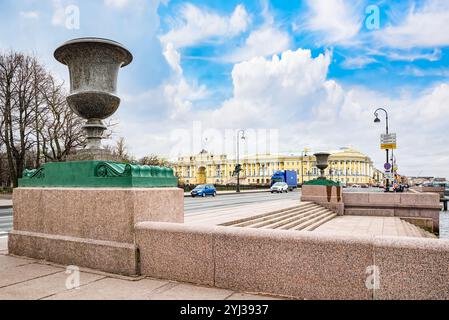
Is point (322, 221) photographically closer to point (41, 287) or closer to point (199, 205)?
point (199, 205)

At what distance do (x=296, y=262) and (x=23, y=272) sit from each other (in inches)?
150

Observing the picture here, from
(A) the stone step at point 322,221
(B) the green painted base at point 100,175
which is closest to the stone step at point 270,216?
(A) the stone step at point 322,221

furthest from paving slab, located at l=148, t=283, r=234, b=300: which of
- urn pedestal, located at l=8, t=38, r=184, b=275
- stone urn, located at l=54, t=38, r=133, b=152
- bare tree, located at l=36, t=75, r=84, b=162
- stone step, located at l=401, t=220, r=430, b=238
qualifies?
bare tree, located at l=36, t=75, r=84, b=162

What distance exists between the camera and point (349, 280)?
362 cm

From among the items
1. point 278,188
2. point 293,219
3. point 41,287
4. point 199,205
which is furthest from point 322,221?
point 278,188

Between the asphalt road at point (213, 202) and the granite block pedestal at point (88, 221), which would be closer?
the granite block pedestal at point (88, 221)

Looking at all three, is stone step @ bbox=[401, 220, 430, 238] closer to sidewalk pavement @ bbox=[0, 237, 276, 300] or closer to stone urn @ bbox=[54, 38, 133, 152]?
sidewalk pavement @ bbox=[0, 237, 276, 300]

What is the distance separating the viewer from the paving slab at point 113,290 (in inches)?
152

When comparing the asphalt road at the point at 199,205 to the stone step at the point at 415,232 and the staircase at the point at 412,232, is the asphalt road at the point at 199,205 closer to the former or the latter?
the staircase at the point at 412,232

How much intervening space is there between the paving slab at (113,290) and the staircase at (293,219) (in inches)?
171

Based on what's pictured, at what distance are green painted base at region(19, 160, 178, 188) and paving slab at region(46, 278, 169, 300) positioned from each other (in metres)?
1.29

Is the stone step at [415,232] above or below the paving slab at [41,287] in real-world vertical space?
below
